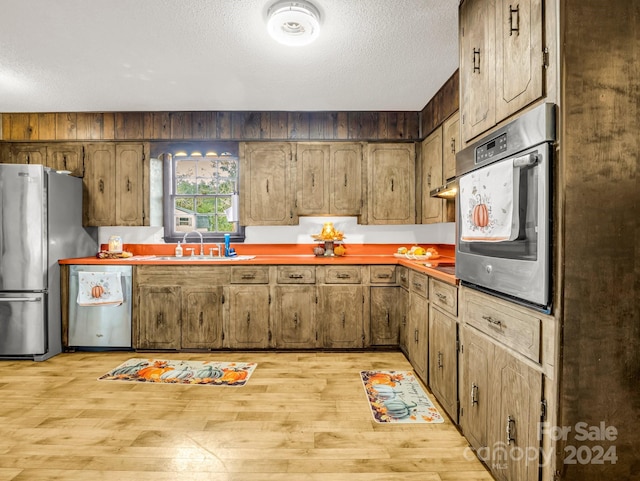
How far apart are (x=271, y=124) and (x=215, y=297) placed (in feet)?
6.30

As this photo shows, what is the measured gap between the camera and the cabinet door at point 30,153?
12.8 ft

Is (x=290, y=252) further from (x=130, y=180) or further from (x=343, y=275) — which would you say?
(x=130, y=180)

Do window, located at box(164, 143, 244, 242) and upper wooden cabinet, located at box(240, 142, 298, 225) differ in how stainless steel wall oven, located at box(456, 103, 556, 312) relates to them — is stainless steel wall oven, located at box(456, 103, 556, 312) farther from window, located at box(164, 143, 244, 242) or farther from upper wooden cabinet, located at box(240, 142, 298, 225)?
window, located at box(164, 143, 244, 242)

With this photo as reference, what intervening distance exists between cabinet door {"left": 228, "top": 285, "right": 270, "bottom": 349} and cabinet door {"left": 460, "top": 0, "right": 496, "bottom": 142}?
241cm

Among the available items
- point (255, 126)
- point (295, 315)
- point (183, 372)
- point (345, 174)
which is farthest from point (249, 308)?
point (255, 126)

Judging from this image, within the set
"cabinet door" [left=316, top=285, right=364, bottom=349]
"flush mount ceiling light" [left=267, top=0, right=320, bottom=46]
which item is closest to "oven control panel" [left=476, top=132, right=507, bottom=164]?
"flush mount ceiling light" [left=267, top=0, right=320, bottom=46]

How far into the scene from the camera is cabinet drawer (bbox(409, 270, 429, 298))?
8.80ft

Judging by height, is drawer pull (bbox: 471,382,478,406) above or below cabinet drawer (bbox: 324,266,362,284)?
below

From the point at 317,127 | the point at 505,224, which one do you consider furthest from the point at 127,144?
the point at 505,224

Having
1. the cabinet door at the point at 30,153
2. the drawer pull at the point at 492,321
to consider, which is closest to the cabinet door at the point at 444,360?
the drawer pull at the point at 492,321

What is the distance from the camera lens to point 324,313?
3.55 m

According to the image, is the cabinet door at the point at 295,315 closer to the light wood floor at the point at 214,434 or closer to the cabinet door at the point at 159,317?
the light wood floor at the point at 214,434

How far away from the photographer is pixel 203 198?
4156mm

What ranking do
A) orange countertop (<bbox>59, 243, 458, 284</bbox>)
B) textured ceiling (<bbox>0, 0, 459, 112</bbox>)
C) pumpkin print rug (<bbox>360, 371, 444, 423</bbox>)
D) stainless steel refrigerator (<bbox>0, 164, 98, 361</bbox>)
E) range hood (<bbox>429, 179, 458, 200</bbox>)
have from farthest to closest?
orange countertop (<bbox>59, 243, 458, 284</bbox>)
stainless steel refrigerator (<bbox>0, 164, 98, 361</bbox>)
range hood (<bbox>429, 179, 458, 200</bbox>)
pumpkin print rug (<bbox>360, 371, 444, 423</bbox>)
textured ceiling (<bbox>0, 0, 459, 112</bbox>)
